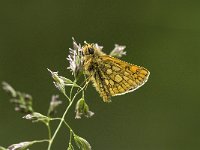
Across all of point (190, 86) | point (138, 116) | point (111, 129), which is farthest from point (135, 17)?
point (111, 129)

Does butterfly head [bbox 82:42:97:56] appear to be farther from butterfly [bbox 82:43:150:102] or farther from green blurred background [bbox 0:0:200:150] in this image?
green blurred background [bbox 0:0:200:150]

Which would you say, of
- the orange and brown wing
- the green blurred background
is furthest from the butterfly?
the green blurred background

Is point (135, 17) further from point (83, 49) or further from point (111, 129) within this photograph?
point (83, 49)

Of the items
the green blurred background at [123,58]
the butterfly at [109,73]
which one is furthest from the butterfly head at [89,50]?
the green blurred background at [123,58]

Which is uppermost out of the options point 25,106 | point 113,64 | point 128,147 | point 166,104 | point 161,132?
point 166,104

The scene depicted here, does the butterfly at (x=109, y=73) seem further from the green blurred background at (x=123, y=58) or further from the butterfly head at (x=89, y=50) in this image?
the green blurred background at (x=123, y=58)

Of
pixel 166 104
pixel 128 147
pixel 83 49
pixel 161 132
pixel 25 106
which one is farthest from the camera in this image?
pixel 166 104

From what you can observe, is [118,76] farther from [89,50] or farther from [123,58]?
[123,58]
